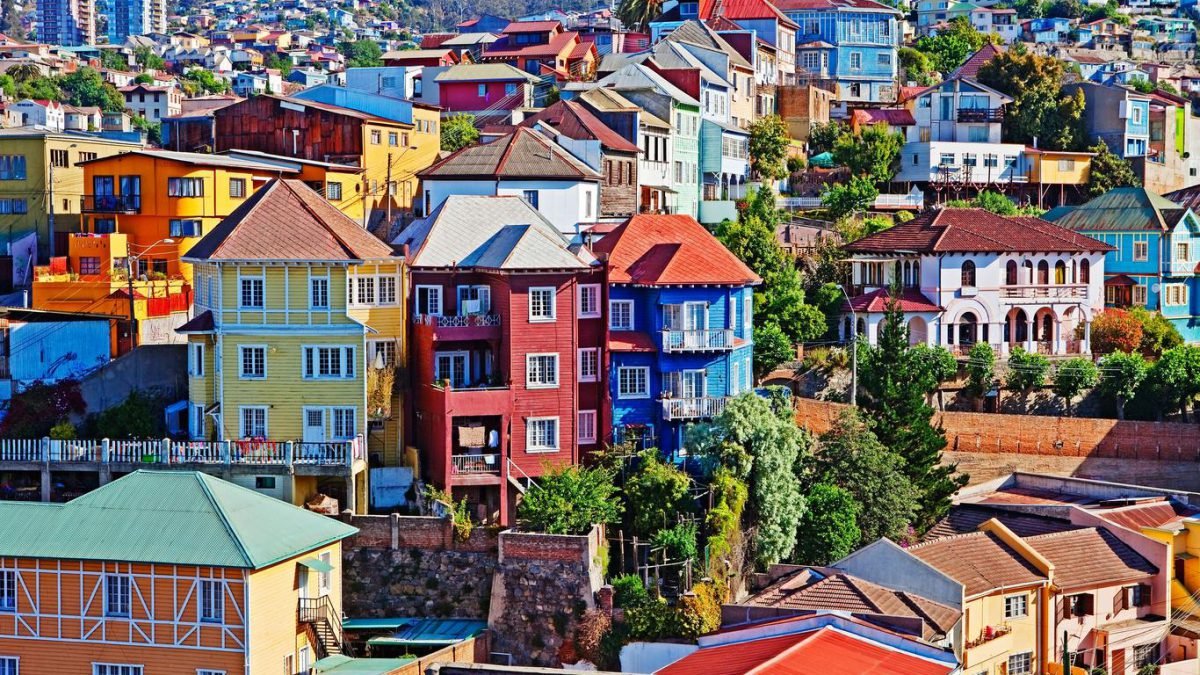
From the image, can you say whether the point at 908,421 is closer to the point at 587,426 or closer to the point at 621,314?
the point at 621,314

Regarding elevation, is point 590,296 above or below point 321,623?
above

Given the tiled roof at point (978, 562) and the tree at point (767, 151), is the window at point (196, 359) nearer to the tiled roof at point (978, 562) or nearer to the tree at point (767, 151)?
the tiled roof at point (978, 562)

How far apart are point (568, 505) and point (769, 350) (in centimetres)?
1745

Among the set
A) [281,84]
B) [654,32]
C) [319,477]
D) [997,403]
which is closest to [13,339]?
[319,477]

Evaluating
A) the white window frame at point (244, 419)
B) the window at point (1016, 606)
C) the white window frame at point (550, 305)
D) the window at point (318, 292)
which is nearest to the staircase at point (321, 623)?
the white window frame at point (244, 419)

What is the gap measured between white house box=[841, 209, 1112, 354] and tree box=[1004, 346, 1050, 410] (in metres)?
2.32

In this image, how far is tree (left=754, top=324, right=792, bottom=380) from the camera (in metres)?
68.1

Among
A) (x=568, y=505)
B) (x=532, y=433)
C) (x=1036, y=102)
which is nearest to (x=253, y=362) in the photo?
(x=532, y=433)

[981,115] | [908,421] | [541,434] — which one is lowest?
[908,421]

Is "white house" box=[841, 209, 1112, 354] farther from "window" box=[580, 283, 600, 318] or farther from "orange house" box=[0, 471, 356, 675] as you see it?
"orange house" box=[0, 471, 356, 675]

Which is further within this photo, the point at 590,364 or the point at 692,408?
the point at 692,408

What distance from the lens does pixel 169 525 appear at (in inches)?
1937

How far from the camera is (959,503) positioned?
62.9 metres

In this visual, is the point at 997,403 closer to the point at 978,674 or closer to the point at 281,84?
the point at 978,674
